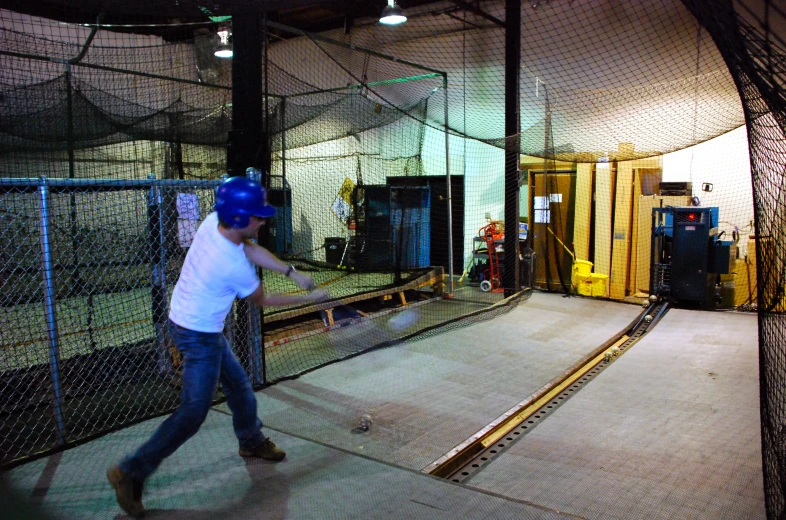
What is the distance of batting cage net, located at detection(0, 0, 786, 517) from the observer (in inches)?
167

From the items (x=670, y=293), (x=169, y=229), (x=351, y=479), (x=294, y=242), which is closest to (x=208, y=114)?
(x=294, y=242)

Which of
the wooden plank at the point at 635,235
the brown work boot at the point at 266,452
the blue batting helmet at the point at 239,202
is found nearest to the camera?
the blue batting helmet at the point at 239,202

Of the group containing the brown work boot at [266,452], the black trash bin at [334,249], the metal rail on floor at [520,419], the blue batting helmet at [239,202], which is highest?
the blue batting helmet at [239,202]

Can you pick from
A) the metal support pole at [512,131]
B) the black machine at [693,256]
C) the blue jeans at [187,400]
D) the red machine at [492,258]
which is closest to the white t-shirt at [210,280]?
the blue jeans at [187,400]

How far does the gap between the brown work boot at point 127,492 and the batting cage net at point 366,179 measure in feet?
2.97

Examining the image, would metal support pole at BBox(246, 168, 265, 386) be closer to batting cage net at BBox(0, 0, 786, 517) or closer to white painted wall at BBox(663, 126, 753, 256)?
batting cage net at BBox(0, 0, 786, 517)

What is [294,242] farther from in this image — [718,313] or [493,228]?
[718,313]

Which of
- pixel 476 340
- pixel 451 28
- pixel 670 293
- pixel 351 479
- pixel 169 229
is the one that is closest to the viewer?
pixel 351 479

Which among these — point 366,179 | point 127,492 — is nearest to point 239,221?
point 127,492

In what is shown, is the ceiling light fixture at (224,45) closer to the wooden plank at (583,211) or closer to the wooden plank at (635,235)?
the wooden plank at (583,211)

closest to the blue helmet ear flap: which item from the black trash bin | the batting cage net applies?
the batting cage net

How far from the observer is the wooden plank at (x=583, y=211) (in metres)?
9.12

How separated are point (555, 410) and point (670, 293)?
15.4 feet

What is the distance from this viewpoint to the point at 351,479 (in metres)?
2.86
